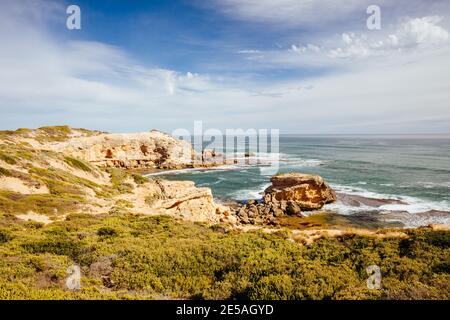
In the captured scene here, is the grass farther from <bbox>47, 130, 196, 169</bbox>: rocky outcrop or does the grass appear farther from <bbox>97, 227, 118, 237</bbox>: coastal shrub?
<bbox>47, 130, 196, 169</bbox>: rocky outcrop

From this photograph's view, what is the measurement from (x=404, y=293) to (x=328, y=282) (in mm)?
2013

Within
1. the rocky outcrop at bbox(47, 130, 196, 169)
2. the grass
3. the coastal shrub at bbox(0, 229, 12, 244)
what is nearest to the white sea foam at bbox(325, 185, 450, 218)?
the grass

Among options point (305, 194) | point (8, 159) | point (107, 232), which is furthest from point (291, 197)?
point (8, 159)

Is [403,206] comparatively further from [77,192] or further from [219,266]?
[77,192]

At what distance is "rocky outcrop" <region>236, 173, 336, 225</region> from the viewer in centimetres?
3706

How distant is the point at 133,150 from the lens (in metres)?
80.9

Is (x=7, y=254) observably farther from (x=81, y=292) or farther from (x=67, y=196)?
(x=67, y=196)

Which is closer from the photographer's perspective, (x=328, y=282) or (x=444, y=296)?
(x=444, y=296)

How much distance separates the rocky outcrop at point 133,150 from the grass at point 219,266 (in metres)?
58.7

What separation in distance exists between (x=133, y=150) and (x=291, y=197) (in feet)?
180

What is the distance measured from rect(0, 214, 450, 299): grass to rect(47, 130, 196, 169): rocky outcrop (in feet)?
193

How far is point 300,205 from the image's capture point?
130 ft

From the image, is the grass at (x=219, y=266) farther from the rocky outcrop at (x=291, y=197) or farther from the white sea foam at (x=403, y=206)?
the white sea foam at (x=403, y=206)
